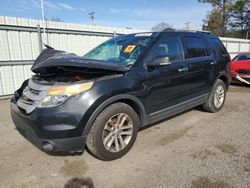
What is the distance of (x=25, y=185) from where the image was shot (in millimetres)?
2688

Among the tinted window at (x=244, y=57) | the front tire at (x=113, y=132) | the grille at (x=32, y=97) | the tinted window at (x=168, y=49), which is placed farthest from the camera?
the tinted window at (x=244, y=57)

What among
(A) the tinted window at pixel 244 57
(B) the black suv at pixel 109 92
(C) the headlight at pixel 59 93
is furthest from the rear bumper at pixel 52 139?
(A) the tinted window at pixel 244 57

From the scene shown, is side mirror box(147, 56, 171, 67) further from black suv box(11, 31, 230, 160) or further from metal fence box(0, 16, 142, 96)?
metal fence box(0, 16, 142, 96)

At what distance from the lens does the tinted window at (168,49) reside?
3681mm

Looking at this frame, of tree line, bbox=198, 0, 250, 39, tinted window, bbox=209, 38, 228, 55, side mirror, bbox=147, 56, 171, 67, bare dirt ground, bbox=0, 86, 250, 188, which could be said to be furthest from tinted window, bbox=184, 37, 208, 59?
tree line, bbox=198, 0, 250, 39

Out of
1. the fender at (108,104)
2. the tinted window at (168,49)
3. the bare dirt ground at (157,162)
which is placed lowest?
the bare dirt ground at (157,162)

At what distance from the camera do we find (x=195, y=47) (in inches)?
183

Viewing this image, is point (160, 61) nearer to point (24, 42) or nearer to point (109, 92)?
point (109, 92)

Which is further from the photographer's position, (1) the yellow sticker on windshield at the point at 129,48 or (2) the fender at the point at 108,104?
(1) the yellow sticker on windshield at the point at 129,48

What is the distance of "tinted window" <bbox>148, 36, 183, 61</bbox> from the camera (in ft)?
12.1

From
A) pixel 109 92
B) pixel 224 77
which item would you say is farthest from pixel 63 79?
pixel 224 77

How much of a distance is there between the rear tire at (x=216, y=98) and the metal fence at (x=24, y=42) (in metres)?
5.40

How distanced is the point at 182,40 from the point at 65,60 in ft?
7.64

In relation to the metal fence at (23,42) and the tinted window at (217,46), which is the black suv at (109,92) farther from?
the metal fence at (23,42)
